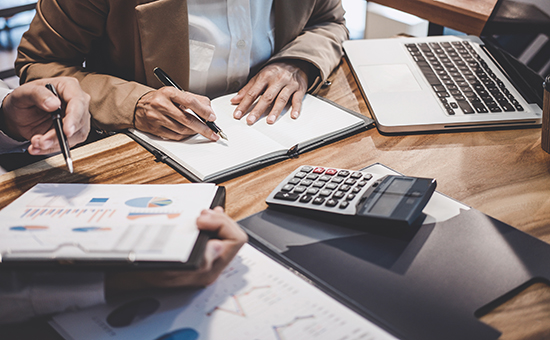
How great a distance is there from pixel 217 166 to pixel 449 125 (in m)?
0.43

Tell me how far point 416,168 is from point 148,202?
1.34 ft

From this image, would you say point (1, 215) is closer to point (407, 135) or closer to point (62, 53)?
point (62, 53)

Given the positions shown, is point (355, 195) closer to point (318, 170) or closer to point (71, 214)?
point (318, 170)

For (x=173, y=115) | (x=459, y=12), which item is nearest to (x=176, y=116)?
(x=173, y=115)

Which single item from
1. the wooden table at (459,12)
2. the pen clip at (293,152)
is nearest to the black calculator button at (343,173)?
the pen clip at (293,152)

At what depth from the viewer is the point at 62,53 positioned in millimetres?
873

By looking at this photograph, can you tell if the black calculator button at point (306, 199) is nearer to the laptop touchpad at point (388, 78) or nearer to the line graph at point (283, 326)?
the line graph at point (283, 326)

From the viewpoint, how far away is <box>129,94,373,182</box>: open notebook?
657 millimetres

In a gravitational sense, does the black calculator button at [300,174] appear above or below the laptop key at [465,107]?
below

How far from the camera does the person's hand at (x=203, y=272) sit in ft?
1.40

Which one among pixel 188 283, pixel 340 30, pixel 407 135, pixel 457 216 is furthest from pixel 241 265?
pixel 340 30

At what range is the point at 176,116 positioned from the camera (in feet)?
2.38

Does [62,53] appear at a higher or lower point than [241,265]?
higher

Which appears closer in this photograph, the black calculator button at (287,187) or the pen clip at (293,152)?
the black calculator button at (287,187)
